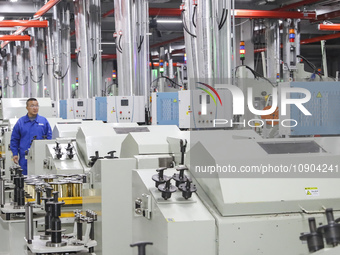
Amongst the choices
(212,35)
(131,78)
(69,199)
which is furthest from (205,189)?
(131,78)

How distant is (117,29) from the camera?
27.0 ft

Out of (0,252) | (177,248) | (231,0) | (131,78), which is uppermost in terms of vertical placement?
(231,0)

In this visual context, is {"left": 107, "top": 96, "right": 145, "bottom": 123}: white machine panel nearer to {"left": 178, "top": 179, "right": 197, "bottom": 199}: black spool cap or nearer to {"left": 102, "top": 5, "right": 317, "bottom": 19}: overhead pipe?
{"left": 102, "top": 5, "right": 317, "bottom": 19}: overhead pipe

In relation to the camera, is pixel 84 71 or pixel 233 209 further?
pixel 84 71

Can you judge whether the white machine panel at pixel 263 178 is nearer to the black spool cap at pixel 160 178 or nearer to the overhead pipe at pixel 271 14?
the black spool cap at pixel 160 178

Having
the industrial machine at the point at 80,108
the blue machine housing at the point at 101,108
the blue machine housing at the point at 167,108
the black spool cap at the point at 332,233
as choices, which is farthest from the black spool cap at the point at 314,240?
the industrial machine at the point at 80,108

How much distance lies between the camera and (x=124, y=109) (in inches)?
299

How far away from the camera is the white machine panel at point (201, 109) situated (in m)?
5.30

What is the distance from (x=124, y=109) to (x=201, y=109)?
2.17 m

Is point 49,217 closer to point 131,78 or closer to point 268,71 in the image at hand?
point 131,78

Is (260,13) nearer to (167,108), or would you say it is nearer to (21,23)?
(167,108)

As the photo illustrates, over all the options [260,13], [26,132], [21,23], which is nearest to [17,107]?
[26,132]

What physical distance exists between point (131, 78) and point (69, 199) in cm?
466

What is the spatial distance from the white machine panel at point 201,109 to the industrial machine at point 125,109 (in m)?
1.59
